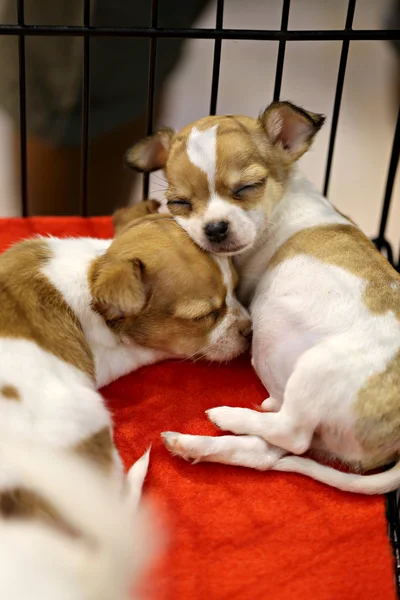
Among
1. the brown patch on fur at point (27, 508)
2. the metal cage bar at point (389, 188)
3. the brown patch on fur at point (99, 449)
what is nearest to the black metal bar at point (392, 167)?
the metal cage bar at point (389, 188)

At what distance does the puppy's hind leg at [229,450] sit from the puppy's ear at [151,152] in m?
0.88

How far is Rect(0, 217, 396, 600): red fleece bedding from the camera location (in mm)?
1422

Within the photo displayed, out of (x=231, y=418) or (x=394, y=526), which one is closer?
(x=394, y=526)

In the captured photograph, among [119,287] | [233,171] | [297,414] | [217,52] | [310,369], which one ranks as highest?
[217,52]

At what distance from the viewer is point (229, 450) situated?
164 centimetres

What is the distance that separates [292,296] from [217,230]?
0.26 m

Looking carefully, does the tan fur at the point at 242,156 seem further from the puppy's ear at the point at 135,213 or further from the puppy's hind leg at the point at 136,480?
the puppy's hind leg at the point at 136,480

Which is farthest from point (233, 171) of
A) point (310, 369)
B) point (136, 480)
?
point (136, 480)

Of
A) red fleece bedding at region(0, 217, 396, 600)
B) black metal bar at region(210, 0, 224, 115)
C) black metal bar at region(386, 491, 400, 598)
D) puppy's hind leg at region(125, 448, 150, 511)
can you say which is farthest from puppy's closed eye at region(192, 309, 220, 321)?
black metal bar at region(210, 0, 224, 115)

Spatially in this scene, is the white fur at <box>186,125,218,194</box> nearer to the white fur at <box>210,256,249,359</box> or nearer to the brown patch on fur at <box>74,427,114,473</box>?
the white fur at <box>210,256,249,359</box>

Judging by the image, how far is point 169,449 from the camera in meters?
1.68

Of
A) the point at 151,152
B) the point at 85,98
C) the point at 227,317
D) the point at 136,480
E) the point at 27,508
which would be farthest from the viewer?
the point at 85,98

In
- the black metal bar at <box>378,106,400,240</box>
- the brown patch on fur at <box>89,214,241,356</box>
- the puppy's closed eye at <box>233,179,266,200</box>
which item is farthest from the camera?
the black metal bar at <box>378,106,400,240</box>

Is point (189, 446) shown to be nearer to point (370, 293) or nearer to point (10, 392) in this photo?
point (10, 392)
